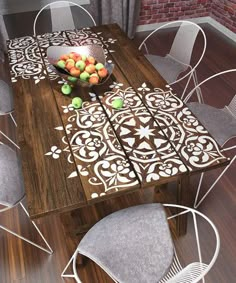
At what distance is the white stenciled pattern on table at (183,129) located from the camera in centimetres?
144

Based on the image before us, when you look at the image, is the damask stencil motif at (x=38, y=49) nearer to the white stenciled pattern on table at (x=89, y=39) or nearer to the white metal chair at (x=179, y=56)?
the white stenciled pattern on table at (x=89, y=39)

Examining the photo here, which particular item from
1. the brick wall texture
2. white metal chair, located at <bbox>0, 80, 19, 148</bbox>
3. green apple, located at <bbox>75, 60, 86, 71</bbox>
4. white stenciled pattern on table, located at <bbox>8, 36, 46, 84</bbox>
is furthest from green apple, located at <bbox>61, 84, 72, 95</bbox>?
the brick wall texture

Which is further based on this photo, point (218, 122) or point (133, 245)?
point (218, 122)

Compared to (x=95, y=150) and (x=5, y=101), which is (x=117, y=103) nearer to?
(x=95, y=150)

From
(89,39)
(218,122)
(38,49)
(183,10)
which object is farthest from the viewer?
(183,10)

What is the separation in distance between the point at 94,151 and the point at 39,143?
281 millimetres

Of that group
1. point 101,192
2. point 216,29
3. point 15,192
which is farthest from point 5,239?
point 216,29

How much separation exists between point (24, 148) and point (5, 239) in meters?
0.70

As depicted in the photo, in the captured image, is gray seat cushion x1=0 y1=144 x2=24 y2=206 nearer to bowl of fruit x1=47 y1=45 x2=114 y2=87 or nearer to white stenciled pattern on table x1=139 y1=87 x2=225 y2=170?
bowl of fruit x1=47 y1=45 x2=114 y2=87

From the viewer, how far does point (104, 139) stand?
1.54m

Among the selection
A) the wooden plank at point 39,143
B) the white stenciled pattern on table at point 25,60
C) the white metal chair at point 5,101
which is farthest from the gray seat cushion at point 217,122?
the white metal chair at point 5,101

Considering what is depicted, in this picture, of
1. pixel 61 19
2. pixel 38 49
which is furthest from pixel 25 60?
pixel 61 19

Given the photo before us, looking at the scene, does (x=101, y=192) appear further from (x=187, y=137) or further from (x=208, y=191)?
(x=208, y=191)

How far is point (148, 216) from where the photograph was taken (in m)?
1.46
